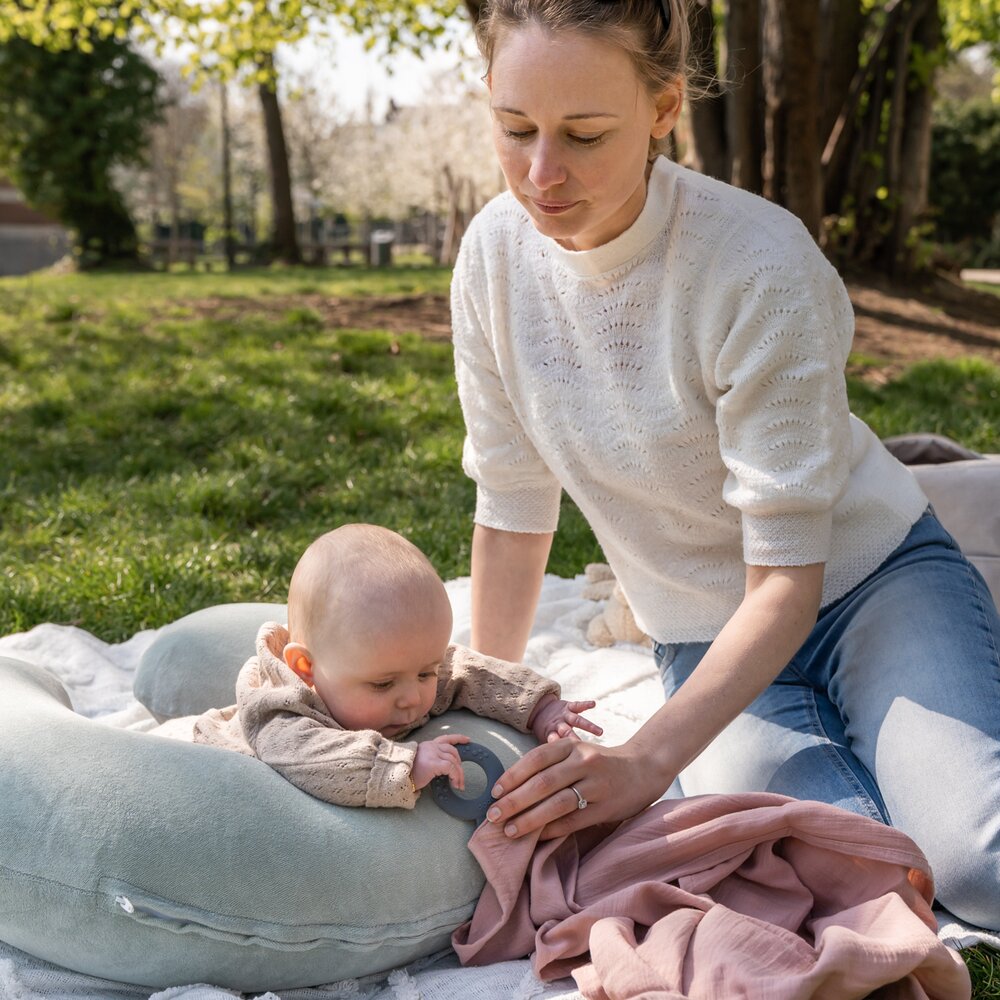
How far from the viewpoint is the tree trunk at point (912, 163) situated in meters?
9.38

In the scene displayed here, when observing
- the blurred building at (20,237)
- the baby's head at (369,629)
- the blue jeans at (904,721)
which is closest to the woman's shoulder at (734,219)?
the blue jeans at (904,721)

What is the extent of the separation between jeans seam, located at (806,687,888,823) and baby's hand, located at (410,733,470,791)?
2.50 feet

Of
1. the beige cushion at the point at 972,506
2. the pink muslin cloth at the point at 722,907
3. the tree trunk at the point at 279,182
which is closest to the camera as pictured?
the pink muslin cloth at the point at 722,907

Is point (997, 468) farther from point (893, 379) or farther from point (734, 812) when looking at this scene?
point (893, 379)

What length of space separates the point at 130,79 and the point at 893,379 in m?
21.1

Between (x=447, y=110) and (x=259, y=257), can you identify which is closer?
(x=259, y=257)

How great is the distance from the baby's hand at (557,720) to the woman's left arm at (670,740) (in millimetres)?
216

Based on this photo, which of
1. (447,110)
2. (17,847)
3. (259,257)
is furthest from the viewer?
(447,110)

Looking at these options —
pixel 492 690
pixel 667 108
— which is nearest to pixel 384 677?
pixel 492 690

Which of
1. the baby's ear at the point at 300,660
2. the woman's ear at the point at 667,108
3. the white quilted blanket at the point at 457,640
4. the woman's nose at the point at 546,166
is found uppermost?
the woman's ear at the point at 667,108

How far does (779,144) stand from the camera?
6.02 meters

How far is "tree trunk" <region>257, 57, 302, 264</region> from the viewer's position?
18.4 meters

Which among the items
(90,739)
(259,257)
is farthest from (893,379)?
(259,257)

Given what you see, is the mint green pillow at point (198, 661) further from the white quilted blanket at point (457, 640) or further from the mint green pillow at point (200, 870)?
the mint green pillow at point (200, 870)
